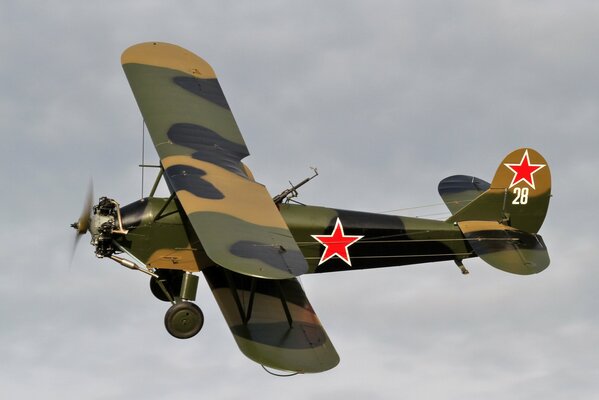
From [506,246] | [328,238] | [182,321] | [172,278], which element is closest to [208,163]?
[172,278]

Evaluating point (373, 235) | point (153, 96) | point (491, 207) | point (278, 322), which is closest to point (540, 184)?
point (491, 207)

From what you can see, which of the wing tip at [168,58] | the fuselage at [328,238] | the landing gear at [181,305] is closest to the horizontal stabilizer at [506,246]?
the fuselage at [328,238]

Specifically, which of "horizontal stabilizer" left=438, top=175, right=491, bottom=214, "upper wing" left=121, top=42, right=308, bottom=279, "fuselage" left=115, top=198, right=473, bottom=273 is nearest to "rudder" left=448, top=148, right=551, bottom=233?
"fuselage" left=115, top=198, right=473, bottom=273

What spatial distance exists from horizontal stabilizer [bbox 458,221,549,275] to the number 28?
0.50 m

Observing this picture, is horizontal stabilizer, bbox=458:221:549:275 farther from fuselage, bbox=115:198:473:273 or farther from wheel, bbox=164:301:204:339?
wheel, bbox=164:301:204:339

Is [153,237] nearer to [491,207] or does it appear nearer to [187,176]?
[187,176]

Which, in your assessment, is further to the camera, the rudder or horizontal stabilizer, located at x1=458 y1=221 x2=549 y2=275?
the rudder

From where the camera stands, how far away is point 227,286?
17.6m

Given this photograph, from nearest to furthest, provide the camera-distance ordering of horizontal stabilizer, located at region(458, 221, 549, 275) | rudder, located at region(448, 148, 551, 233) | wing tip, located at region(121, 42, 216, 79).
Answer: horizontal stabilizer, located at region(458, 221, 549, 275), rudder, located at region(448, 148, 551, 233), wing tip, located at region(121, 42, 216, 79)

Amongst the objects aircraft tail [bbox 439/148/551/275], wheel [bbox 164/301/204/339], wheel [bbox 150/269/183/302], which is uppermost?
aircraft tail [bbox 439/148/551/275]

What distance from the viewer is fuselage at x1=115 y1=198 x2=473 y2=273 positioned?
1722cm

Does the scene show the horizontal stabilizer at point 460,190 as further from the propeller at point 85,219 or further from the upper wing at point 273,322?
the propeller at point 85,219

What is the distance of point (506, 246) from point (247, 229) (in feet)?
18.0

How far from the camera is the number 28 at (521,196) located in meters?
19.7
